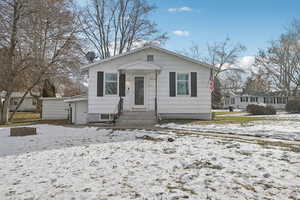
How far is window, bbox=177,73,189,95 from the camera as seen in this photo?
39.3ft

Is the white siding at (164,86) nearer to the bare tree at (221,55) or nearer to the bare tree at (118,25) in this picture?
the bare tree at (118,25)

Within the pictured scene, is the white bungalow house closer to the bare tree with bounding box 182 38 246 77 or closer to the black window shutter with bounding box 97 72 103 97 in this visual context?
the black window shutter with bounding box 97 72 103 97

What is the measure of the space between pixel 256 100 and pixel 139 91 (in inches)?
1497

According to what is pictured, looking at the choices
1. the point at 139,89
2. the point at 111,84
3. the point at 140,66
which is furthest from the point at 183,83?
the point at 111,84

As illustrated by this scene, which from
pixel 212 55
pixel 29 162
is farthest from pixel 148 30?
pixel 29 162

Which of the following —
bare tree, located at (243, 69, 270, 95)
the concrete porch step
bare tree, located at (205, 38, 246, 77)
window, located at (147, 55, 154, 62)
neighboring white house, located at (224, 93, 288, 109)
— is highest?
bare tree, located at (205, 38, 246, 77)

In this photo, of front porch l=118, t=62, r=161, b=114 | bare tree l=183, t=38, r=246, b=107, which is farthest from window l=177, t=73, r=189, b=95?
bare tree l=183, t=38, r=246, b=107

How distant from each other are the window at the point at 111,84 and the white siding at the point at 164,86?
30cm

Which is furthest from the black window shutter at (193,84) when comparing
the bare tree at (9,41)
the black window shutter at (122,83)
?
the bare tree at (9,41)

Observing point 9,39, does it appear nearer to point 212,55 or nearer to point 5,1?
point 5,1

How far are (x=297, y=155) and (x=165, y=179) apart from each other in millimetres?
3173

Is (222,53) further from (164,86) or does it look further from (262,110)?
(164,86)

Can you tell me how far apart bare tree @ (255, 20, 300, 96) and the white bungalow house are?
80.5 feet

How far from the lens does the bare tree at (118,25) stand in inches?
884
